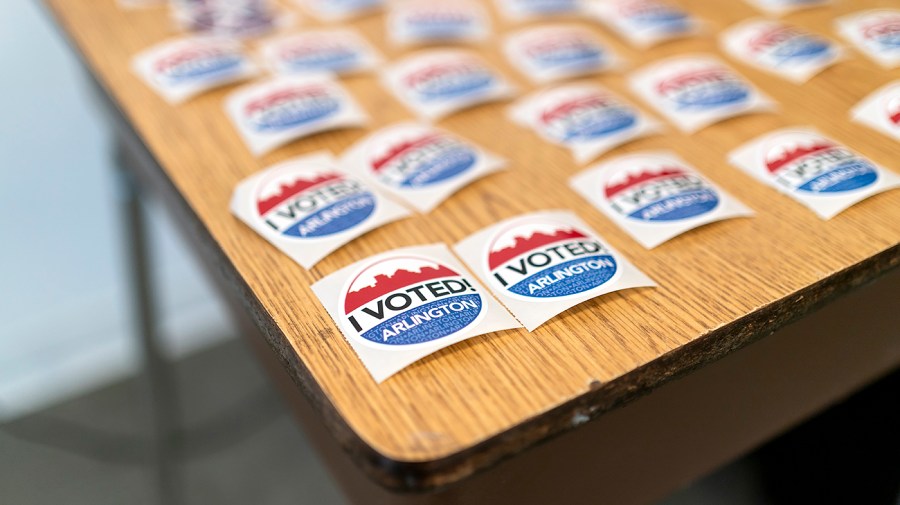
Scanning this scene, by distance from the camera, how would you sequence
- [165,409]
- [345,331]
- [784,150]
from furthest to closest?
1. [165,409]
2. [784,150]
3. [345,331]

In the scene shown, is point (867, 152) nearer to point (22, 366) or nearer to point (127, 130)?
point (127, 130)

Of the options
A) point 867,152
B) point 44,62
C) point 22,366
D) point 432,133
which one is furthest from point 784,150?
point 22,366

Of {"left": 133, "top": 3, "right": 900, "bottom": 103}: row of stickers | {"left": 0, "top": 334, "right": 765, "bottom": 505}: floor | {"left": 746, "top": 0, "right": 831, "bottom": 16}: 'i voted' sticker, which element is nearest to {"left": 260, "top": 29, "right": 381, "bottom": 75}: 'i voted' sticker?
{"left": 133, "top": 3, "right": 900, "bottom": 103}: row of stickers

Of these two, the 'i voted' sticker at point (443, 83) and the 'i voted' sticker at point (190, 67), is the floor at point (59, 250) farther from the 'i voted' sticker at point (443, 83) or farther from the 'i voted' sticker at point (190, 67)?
the 'i voted' sticker at point (443, 83)

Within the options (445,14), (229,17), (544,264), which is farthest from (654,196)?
(229,17)

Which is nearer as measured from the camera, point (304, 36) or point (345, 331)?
point (345, 331)

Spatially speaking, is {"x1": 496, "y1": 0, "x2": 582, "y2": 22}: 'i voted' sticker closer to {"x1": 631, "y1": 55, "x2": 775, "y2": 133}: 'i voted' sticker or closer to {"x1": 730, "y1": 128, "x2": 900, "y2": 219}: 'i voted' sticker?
{"x1": 631, "y1": 55, "x2": 775, "y2": 133}: 'i voted' sticker
